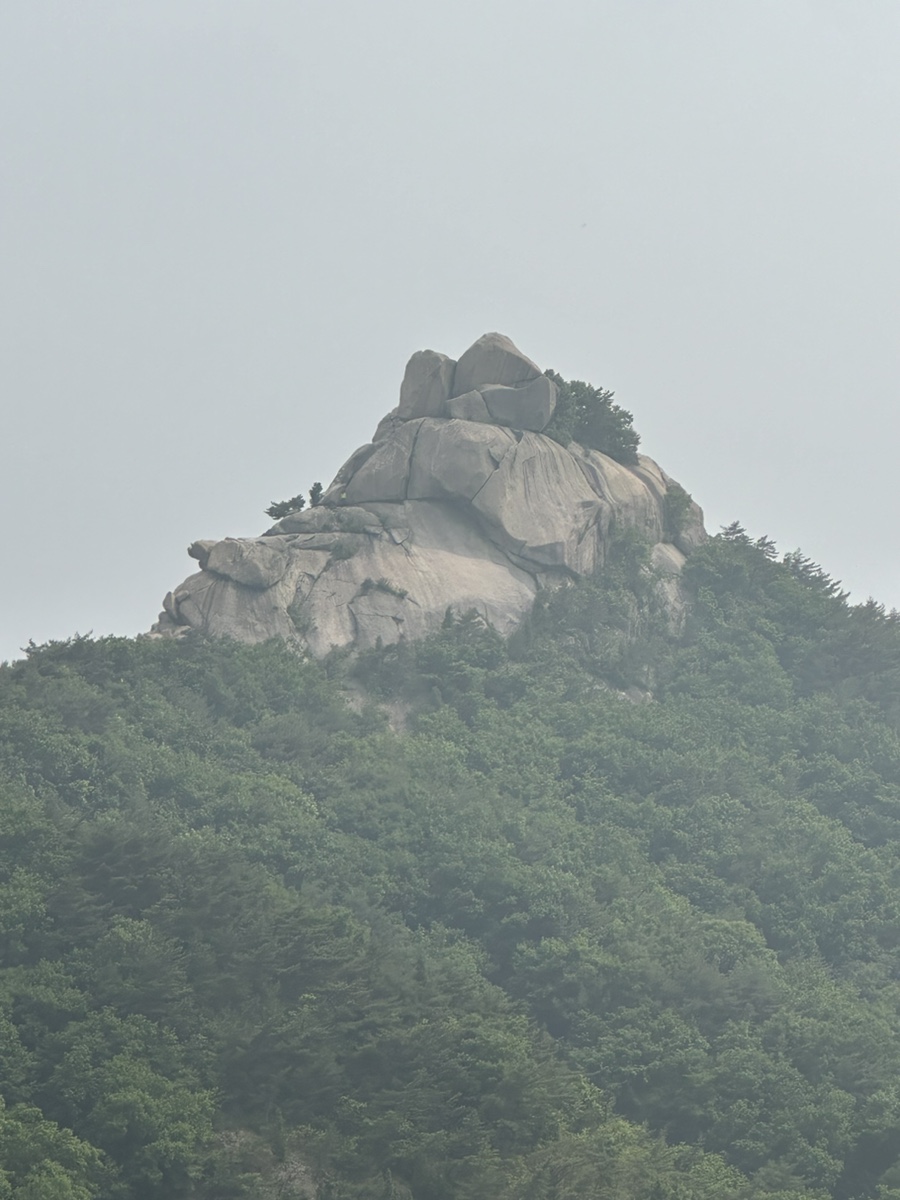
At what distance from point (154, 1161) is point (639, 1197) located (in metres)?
7.66

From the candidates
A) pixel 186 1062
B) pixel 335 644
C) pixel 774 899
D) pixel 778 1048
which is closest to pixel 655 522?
pixel 335 644

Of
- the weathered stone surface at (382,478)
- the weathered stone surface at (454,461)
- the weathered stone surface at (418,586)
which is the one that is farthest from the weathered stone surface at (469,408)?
the weathered stone surface at (418,586)

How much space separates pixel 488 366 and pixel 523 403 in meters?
1.47

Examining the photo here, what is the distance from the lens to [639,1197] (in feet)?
110

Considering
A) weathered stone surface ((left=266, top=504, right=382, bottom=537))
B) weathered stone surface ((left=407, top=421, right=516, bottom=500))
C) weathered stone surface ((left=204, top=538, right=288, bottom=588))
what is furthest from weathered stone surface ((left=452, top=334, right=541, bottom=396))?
weathered stone surface ((left=204, top=538, right=288, bottom=588))

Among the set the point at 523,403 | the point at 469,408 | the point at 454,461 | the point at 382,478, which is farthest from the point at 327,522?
the point at 523,403

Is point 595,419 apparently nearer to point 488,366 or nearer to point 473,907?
point 488,366

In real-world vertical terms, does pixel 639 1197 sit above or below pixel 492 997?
below

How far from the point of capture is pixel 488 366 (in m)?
59.3

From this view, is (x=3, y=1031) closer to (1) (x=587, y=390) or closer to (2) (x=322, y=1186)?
(2) (x=322, y=1186)

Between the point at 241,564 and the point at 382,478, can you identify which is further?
the point at 382,478

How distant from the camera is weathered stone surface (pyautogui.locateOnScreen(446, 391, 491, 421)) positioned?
58.3m

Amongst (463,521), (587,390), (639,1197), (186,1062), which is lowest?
(639,1197)

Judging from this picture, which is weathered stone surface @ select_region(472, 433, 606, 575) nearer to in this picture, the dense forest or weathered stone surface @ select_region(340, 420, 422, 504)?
the dense forest
